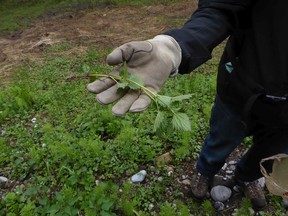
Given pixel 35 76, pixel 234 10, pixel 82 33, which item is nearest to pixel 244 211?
pixel 234 10

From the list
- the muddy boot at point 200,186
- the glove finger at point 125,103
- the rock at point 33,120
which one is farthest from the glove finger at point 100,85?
the rock at point 33,120

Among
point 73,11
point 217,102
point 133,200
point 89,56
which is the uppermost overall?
point 217,102

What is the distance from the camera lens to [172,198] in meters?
2.98

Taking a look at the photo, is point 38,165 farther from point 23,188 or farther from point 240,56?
point 240,56

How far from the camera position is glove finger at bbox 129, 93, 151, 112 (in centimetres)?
155

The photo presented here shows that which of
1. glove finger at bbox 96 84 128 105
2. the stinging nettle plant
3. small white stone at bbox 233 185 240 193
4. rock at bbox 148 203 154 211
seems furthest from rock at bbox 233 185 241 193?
glove finger at bbox 96 84 128 105

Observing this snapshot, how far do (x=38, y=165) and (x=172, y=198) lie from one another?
135 cm

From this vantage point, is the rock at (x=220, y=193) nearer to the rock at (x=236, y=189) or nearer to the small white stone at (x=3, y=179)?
the rock at (x=236, y=189)

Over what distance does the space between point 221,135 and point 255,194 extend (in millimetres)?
817

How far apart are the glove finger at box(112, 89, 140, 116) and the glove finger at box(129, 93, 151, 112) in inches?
1.2

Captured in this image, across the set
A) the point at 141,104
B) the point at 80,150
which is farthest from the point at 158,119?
the point at 80,150

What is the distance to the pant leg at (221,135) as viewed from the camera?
2.29 meters

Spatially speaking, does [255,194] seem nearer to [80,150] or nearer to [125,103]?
[80,150]

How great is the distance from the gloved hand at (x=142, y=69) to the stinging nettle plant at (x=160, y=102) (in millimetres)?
32
